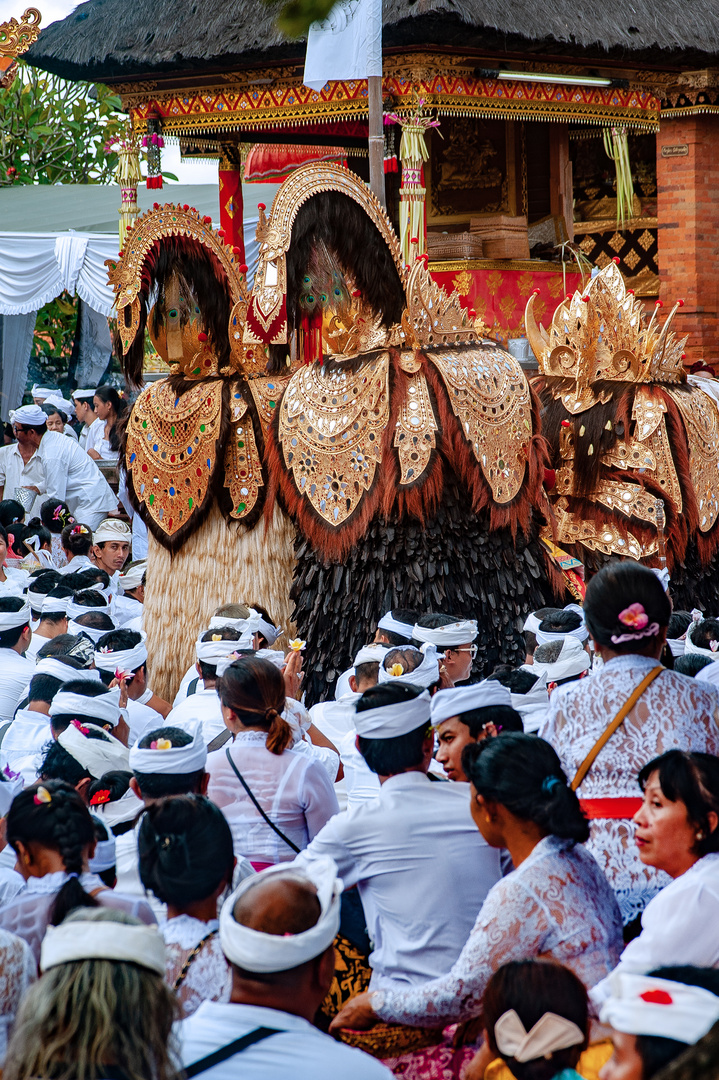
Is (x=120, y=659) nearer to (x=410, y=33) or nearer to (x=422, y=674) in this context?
(x=422, y=674)

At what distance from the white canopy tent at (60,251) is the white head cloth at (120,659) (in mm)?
7072

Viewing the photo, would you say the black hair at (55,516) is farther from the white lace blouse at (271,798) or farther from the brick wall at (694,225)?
the brick wall at (694,225)

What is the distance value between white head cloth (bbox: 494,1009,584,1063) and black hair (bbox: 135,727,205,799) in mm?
1382

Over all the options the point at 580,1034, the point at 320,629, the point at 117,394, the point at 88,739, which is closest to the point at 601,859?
the point at 580,1034

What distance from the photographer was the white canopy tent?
41.1ft

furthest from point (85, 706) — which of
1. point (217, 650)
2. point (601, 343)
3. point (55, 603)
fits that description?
point (601, 343)

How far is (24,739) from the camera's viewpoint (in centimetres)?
457

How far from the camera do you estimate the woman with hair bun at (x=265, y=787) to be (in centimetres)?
372

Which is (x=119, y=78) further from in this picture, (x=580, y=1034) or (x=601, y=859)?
(x=580, y=1034)

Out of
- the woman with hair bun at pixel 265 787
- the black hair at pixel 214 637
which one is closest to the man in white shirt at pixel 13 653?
the black hair at pixel 214 637

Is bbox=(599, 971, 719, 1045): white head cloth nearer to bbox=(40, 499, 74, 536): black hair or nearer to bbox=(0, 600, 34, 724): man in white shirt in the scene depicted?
bbox=(0, 600, 34, 724): man in white shirt

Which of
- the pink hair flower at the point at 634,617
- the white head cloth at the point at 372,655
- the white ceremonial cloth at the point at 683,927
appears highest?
the pink hair flower at the point at 634,617

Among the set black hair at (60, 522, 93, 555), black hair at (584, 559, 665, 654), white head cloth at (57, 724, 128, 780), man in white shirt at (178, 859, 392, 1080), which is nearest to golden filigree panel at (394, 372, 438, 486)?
white head cloth at (57, 724, 128, 780)

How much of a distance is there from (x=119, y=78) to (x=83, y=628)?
350 inches
